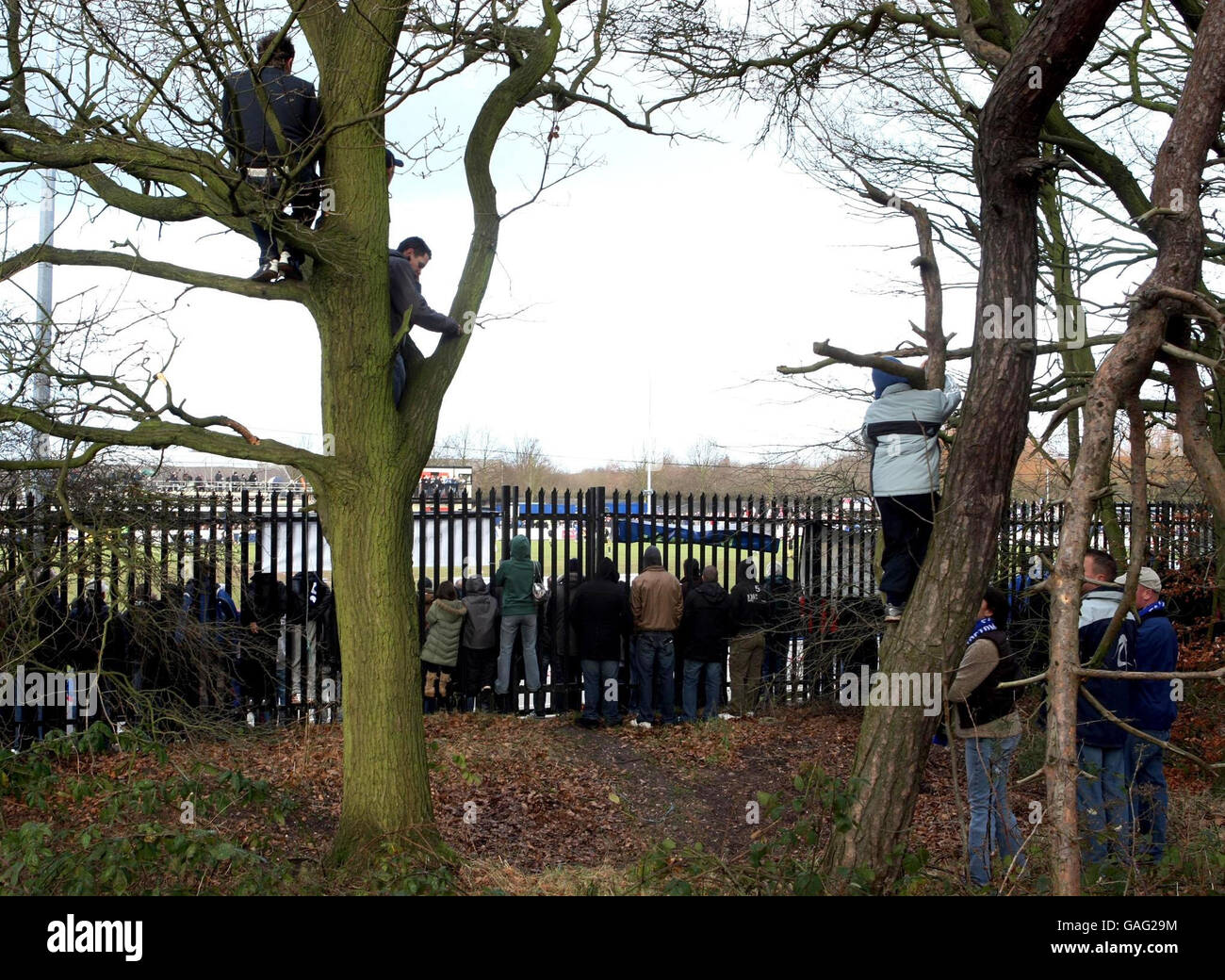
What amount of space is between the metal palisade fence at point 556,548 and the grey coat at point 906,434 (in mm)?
5793

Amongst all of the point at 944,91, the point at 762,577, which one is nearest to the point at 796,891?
the point at 762,577

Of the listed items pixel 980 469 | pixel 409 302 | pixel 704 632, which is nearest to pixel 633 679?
pixel 704 632

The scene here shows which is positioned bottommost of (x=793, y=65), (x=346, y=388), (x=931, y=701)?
(x=931, y=701)

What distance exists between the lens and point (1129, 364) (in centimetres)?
420

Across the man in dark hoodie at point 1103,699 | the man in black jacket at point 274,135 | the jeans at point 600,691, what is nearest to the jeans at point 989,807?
the man in dark hoodie at point 1103,699

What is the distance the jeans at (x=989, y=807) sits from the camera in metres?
4.65

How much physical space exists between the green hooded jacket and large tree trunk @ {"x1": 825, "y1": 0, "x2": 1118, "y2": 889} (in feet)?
23.9

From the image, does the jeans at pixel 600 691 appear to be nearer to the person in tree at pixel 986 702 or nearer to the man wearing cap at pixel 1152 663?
the person in tree at pixel 986 702

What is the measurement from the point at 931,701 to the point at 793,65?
6.47 metres

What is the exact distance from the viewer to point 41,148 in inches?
232

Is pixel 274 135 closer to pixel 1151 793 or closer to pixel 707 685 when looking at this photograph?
pixel 1151 793

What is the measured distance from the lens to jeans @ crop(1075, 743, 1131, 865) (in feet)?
14.8
